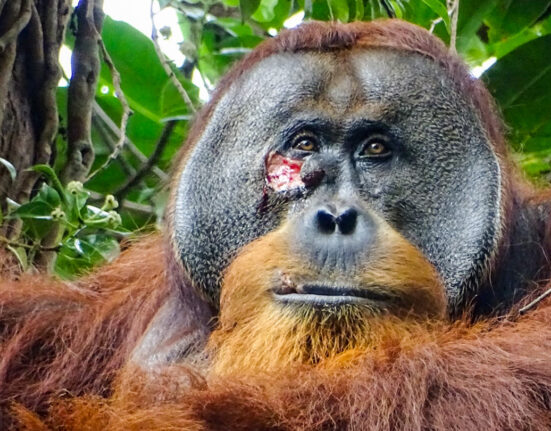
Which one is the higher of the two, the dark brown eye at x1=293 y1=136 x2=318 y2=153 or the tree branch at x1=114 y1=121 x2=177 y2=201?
the dark brown eye at x1=293 y1=136 x2=318 y2=153

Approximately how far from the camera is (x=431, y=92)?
3.08 m

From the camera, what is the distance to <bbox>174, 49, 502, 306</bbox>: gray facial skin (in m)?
2.92

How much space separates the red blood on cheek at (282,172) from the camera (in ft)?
9.72

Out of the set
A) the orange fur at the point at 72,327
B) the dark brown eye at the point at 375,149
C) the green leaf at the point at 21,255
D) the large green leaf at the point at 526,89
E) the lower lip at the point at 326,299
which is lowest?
the orange fur at the point at 72,327

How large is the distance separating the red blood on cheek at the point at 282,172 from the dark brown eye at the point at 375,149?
0.56 ft

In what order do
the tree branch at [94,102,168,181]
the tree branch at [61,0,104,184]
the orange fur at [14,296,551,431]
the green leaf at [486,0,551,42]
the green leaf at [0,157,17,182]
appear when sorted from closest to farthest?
the orange fur at [14,296,551,431] < the green leaf at [0,157,17,182] < the tree branch at [61,0,104,184] < the green leaf at [486,0,551,42] < the tree branch at [94,102,168,181]

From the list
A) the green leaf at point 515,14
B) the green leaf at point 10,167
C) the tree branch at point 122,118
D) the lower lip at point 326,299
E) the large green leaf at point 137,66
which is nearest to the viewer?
the lower lip at point 326,299

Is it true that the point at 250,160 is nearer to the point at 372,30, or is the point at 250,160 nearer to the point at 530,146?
the point at 372,30

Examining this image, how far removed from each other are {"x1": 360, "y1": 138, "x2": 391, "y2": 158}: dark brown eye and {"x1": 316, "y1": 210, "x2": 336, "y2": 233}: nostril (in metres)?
0.28

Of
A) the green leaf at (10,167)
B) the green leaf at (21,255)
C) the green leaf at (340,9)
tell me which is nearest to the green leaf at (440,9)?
the green leaf at (340,9)

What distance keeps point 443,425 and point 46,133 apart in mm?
1696

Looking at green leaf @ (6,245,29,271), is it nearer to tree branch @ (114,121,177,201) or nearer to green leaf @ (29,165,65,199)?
green leaf @ (29,165,65,199)

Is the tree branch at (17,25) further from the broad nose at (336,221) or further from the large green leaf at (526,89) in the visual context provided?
the large green leaf at (526,89)

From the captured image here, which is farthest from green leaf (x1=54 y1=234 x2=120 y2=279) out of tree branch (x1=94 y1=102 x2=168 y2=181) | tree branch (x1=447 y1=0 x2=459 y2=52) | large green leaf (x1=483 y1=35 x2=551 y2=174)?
large green leaf (x1=483 y1=35 x2=551 y2=174)
